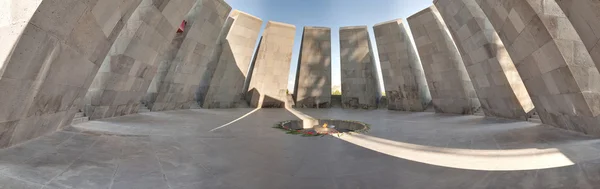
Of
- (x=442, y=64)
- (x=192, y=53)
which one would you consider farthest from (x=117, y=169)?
(x=442, y=64)

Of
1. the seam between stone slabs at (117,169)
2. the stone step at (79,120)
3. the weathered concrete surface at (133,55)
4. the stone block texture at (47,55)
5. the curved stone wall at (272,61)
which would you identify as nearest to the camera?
the seam between stone slabs at (117,169)

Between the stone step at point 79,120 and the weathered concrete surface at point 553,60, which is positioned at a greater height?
the weathered concrete surface at point 553,60

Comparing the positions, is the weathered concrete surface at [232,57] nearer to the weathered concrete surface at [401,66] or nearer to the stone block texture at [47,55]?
the weathered concrete surface at [401,66]

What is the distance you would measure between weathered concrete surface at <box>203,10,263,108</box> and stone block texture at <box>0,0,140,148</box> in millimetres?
12378

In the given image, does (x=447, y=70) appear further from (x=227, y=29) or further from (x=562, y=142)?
(x=227, y=29)

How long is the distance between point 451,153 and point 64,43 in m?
7.05

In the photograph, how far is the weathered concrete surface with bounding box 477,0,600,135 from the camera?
21.7 feet

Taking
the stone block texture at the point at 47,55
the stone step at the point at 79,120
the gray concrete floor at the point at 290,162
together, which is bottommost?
the gray concrete floor at the point at 290,162

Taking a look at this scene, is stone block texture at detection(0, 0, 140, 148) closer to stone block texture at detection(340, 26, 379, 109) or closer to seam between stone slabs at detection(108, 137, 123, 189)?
seam between stone slabs at detection(108, 137, 123, 189)

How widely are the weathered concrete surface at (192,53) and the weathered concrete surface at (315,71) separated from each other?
8.94 meters

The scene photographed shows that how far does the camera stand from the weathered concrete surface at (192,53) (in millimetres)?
13625

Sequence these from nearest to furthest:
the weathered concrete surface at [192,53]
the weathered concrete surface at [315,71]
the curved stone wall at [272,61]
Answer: the curved stone wall at [272,61], the weathered concrete surface at [192,53], the weathered concrete surface at [315,71]

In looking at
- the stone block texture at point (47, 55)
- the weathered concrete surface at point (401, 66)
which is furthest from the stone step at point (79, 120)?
the weathered concrete surface at point (401, 66)

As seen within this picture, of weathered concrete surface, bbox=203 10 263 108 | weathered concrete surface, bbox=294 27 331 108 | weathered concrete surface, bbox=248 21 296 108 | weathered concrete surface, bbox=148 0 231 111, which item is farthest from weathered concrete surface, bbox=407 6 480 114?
weathered concrete surface, bbox=148 0 231 111
